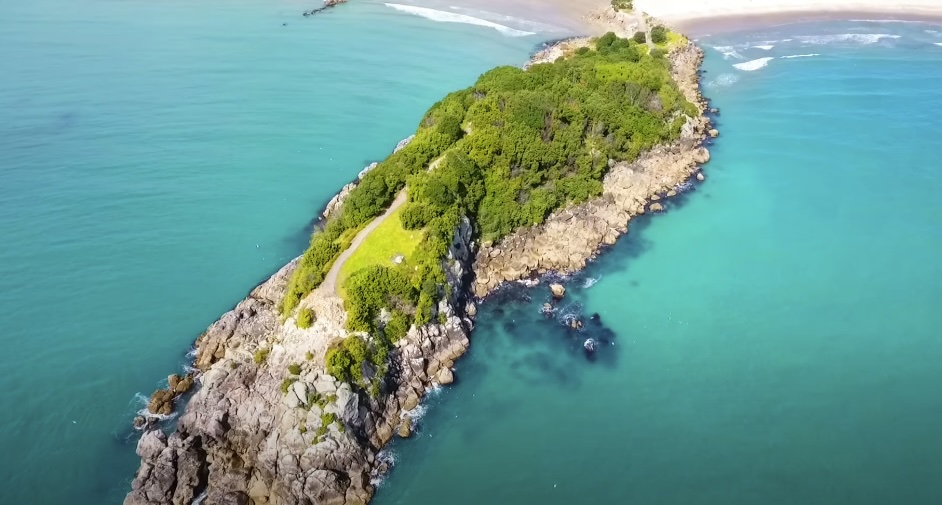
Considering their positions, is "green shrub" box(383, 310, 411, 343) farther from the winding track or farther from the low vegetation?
the low vegetation

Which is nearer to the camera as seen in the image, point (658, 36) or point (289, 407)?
point (289, 407)

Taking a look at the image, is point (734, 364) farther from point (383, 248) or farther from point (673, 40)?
point (673, 40)

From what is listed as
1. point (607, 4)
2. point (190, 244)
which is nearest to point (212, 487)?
point (190, 244)

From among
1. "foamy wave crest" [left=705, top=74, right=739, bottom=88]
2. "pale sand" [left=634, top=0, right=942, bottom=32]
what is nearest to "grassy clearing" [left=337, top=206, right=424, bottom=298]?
"foamy wave crest" [left=705, top=74, right=739, bottom=88]

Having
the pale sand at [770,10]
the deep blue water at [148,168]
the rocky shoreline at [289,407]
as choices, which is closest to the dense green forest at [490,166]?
the rocky shoreline at [289,407]

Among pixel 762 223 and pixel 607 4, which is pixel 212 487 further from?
pixel 607 4

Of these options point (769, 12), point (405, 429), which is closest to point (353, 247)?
point (405, 429)
